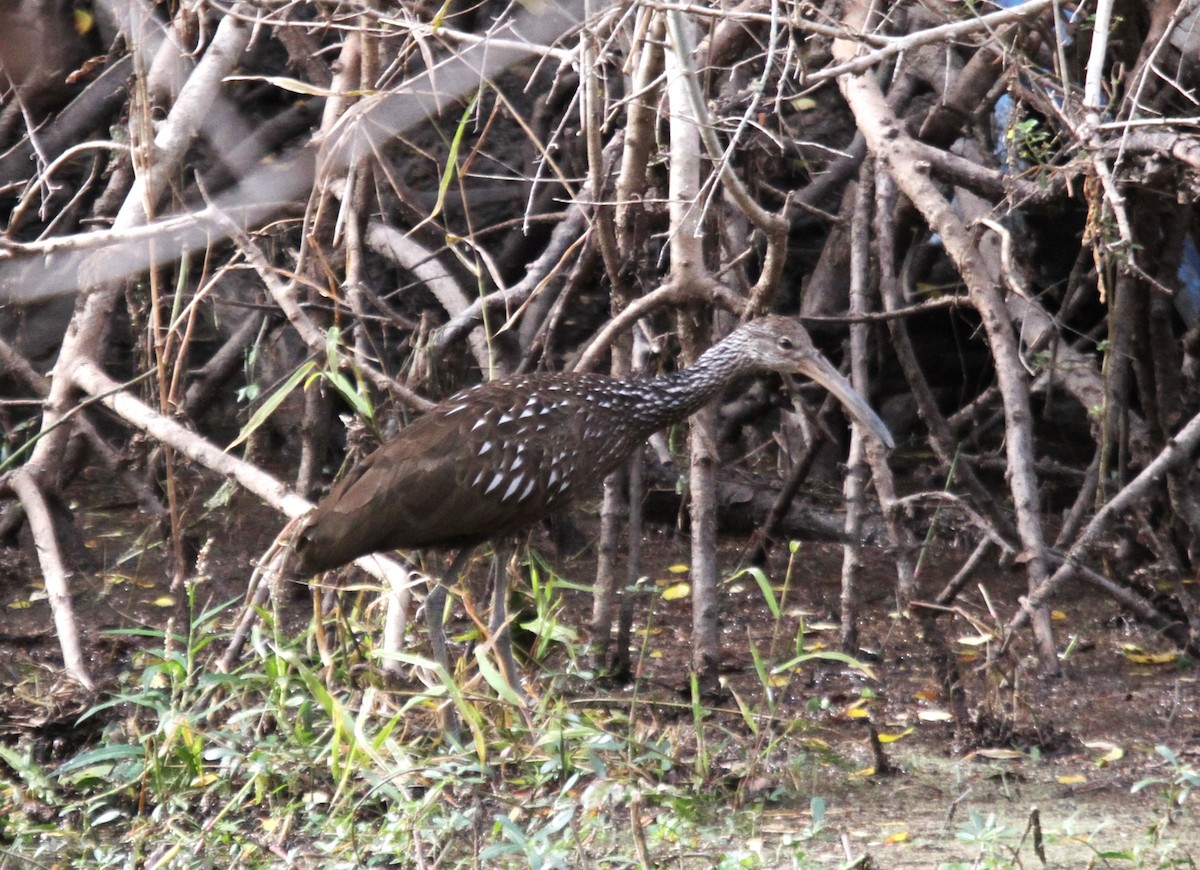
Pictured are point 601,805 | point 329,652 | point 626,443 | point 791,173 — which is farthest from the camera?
point 791,173

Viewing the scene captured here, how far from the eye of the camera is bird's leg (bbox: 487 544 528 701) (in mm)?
4332

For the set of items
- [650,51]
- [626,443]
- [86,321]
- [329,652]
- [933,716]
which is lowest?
[933,716]

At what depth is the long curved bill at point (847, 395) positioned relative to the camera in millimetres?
4770

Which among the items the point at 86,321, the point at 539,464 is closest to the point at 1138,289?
the point at 539,464

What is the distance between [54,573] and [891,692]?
8.70ft

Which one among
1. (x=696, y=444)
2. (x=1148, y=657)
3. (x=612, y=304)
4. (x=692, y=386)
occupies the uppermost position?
(x=612, y=304)

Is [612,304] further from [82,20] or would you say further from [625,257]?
[82,20]

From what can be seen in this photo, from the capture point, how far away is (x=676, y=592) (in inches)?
227

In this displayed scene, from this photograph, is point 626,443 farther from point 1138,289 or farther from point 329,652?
point 1138,289

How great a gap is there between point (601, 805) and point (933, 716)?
143 centimetres

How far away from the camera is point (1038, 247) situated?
6.68m

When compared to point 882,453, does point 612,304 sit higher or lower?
higher

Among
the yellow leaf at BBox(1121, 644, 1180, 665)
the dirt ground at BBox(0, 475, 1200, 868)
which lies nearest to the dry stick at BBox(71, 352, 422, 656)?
the dirt ground at BBox(0, 475, 1200, 868)

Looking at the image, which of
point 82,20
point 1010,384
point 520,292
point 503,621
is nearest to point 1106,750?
point 1010,384
